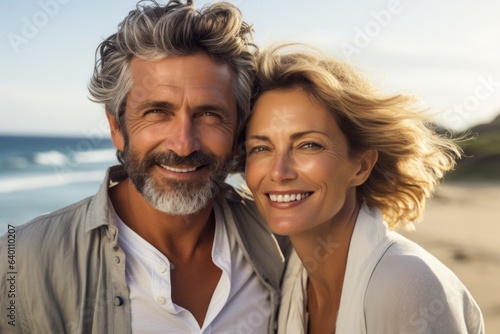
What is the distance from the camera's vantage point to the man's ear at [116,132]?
3211 mm

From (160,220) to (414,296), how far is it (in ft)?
4.37

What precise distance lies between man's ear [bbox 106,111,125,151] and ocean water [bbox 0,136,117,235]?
7.75 m

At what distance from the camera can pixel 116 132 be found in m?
3.24

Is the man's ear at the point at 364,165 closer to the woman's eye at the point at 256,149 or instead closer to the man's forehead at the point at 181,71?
the woman's eye at the point at 256,149

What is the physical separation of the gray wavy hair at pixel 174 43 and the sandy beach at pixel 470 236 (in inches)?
159

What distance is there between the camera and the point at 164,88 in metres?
2.90

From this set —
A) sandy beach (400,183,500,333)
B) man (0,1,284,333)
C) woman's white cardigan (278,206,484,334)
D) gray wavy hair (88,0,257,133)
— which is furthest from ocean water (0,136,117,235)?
woman's white cardigan (278,206,484,334)

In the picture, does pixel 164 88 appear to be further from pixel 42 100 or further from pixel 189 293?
pixel 42 100

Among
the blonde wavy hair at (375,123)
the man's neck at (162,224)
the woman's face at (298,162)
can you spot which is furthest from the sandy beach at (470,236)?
the man's neck at (162,224)

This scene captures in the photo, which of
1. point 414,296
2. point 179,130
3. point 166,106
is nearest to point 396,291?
point 414,296

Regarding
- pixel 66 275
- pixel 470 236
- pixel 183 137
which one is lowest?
pixel 470 236

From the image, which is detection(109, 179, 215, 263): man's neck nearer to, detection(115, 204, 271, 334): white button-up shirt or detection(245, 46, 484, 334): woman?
detection(115, 204, 271, 334): white button-up shirt

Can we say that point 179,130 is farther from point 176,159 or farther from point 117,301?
point 117,301

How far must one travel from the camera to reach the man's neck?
308 cm
